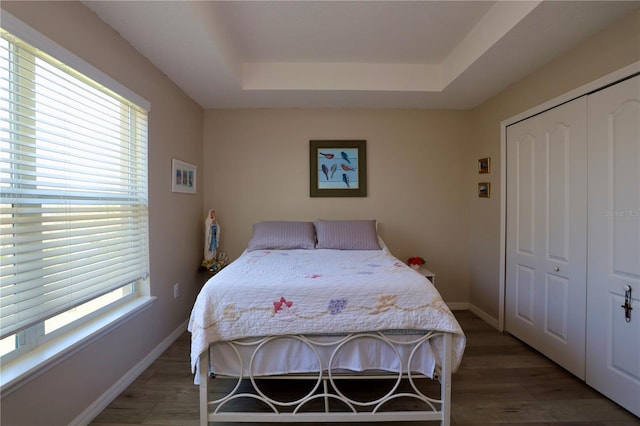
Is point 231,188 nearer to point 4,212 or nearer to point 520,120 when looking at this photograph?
point 4,212

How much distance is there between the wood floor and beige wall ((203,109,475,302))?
4.18 ft

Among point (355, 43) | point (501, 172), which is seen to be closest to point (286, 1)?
point (355, 43)

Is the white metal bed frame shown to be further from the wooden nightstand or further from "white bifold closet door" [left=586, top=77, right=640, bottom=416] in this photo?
the wooden nightstand

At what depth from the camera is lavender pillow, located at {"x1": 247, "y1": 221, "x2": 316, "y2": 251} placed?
106 inches

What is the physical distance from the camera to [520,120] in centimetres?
248

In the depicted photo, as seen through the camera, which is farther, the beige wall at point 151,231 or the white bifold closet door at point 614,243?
the white bifold closet door at point 614,243

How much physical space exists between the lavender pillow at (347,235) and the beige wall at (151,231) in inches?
54.3

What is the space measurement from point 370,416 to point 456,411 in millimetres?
602

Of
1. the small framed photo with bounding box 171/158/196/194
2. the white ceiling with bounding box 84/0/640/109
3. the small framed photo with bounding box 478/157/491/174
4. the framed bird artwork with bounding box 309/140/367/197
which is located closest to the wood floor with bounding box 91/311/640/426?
the small framed photo with bounding box 171/158/196/194

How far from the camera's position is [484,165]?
2.94 metres

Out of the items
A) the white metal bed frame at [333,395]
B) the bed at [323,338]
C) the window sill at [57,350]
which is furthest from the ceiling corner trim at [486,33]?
the window sill at [57,350]

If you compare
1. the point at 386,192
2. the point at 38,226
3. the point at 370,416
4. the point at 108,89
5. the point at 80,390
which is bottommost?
the point at 370,416

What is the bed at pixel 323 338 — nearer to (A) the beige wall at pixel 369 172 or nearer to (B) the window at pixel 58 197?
(B) the window at pixel 58 197

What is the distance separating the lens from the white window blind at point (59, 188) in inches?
47.4
